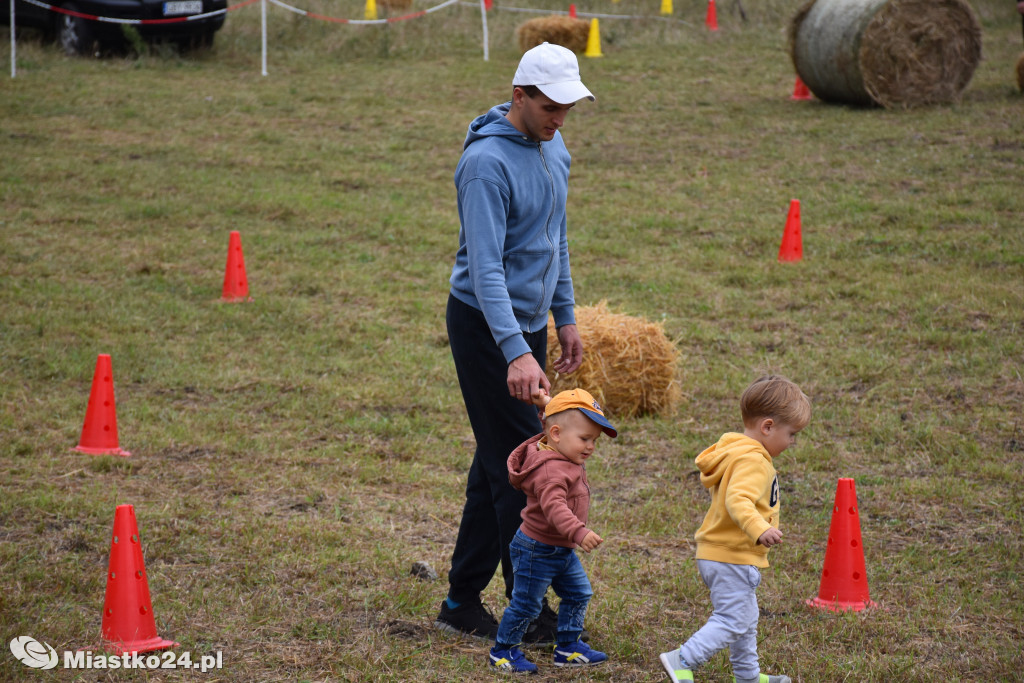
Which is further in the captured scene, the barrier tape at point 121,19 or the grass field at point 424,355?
the barrier tape at point 121,19

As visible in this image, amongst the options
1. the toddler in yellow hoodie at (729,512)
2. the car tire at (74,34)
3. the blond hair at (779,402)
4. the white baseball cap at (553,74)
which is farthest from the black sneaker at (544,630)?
the car tire at (74,34)

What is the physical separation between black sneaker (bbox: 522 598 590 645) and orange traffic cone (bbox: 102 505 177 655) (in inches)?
53.7

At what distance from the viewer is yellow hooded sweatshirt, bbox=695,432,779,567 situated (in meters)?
3.25

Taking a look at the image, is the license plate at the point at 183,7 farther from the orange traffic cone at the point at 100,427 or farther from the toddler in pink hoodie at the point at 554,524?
the toddler in pink hoodie at the point at 554,524

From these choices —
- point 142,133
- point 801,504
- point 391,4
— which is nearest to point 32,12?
point 142,133

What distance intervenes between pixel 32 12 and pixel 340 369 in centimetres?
1332

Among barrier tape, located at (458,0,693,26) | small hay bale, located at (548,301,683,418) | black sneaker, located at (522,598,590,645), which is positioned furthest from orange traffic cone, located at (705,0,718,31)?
black sneaker, located at (522,598,590,645)

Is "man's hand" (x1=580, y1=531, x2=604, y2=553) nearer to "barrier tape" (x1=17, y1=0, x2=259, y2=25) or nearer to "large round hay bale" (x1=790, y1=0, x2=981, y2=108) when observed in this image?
"large round hay bale" (x1=790, y1=0, x2=981, y2=108)

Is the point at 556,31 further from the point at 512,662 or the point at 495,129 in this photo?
the point at 512,662

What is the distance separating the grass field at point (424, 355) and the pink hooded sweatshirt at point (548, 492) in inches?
23.6

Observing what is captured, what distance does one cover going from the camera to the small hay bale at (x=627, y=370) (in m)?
6.62

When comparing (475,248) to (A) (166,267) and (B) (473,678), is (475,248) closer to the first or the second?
(B) (473,678)

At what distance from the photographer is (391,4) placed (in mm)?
22609

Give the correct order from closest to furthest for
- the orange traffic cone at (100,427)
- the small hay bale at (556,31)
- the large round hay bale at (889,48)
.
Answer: the orange traffic cone at (100,427) → the large round hay bale at (889,48) → the small hay bale at (556,31)
